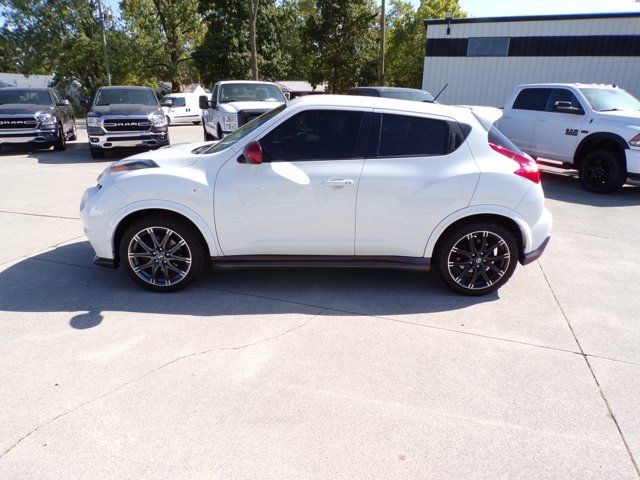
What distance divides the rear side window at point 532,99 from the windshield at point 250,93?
18.0 ft

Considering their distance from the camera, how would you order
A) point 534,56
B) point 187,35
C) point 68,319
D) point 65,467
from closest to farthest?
1. point 65,467
2. point 68,319
3. point 534,56
4. point 187,35

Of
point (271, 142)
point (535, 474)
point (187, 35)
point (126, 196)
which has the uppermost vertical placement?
point (187, 35)

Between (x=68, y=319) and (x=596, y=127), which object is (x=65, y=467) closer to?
(x=68, y=319)

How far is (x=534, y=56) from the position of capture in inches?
773

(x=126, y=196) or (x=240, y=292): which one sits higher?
(x=126, y=196)

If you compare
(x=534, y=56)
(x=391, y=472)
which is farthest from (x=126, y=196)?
(x=534, y=56)

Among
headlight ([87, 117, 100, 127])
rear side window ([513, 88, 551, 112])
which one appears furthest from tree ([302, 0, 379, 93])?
→ rear side window ([513, 88, 551, 112])

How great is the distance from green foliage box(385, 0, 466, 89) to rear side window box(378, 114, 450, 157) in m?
43.7

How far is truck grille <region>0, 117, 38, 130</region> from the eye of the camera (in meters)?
11.9

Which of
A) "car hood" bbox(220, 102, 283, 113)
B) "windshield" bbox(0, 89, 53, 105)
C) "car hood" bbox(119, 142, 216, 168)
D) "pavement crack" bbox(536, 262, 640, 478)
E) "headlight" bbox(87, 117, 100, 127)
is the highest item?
"windshield" bbox(0, 89, 53, 105)

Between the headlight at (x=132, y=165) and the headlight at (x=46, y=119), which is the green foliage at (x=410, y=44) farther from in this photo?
the headlight at (x=132, y=165)

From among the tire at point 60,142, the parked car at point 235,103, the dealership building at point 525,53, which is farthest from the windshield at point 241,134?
the dealership building at point 525,53

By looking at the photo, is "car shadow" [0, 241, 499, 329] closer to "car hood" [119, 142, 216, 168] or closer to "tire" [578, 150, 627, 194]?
"car hood" [119, 142, 216, 168]

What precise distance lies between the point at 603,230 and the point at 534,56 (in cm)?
1586
